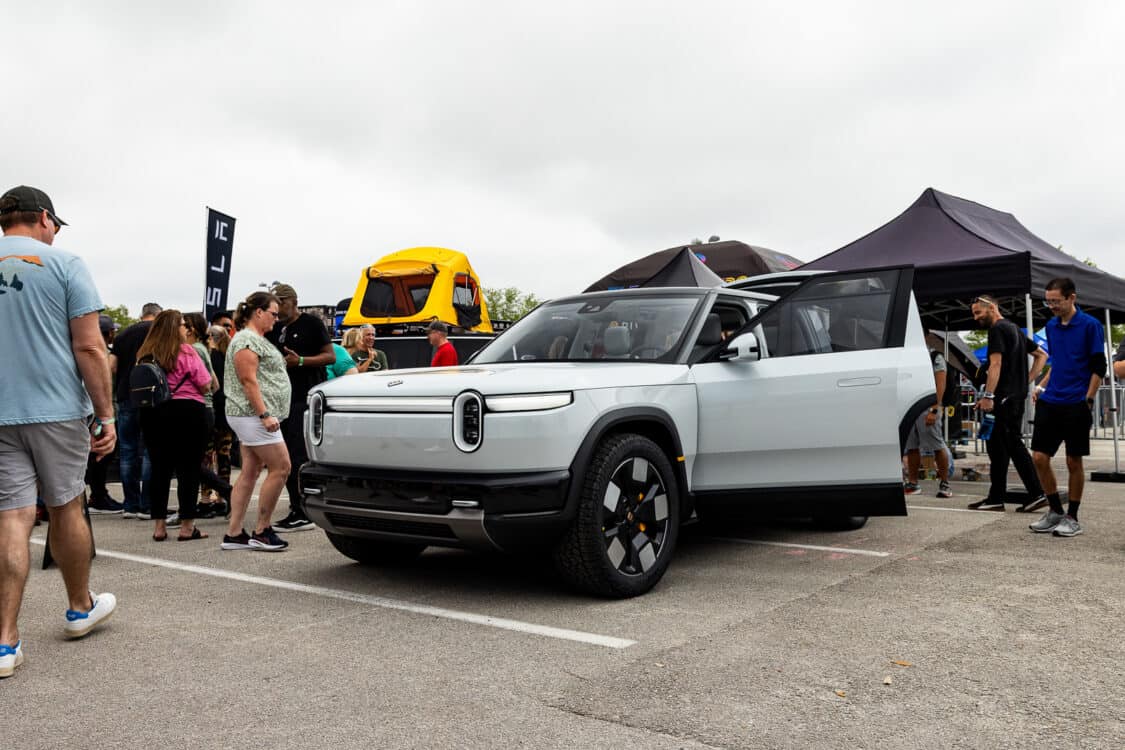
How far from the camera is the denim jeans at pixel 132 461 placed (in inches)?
326

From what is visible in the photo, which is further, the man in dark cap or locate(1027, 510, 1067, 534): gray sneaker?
locate(1027, 510, 1067, 534): gray sneaker

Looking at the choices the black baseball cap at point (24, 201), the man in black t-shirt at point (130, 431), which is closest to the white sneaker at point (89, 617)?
the black baseball cap at point (24, 201)

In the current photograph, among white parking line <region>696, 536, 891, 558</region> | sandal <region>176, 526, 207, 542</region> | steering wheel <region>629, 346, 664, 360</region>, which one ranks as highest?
steering wheel <region>629, 346, 664, 360</region>

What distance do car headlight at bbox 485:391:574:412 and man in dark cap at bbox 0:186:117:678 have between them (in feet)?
5.52

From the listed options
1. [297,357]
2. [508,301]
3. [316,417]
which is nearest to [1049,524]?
[316,417]

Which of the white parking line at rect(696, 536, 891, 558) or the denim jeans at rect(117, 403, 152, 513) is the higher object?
the denim jeans at rect(117, 403, 152, 513)

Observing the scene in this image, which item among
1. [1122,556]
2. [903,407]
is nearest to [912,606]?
[903,407]

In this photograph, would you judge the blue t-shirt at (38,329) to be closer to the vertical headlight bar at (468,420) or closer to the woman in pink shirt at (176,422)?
the vertical headlight bar at (468,420)

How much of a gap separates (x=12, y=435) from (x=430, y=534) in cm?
183

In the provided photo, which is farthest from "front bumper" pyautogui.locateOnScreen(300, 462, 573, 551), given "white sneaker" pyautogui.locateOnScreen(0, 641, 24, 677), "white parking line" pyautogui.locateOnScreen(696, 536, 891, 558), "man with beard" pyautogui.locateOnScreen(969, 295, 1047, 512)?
"man with beard" pyautogui.locateOnScreen(969, 295, 1047, 512)

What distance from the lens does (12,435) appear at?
12.4ft

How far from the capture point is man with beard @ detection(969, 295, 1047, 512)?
8008 mm

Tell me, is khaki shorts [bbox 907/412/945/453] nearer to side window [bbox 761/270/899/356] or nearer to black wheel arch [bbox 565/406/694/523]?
side window [bbox 761/270/899/356]

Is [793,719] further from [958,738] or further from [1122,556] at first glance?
[1122,556]
